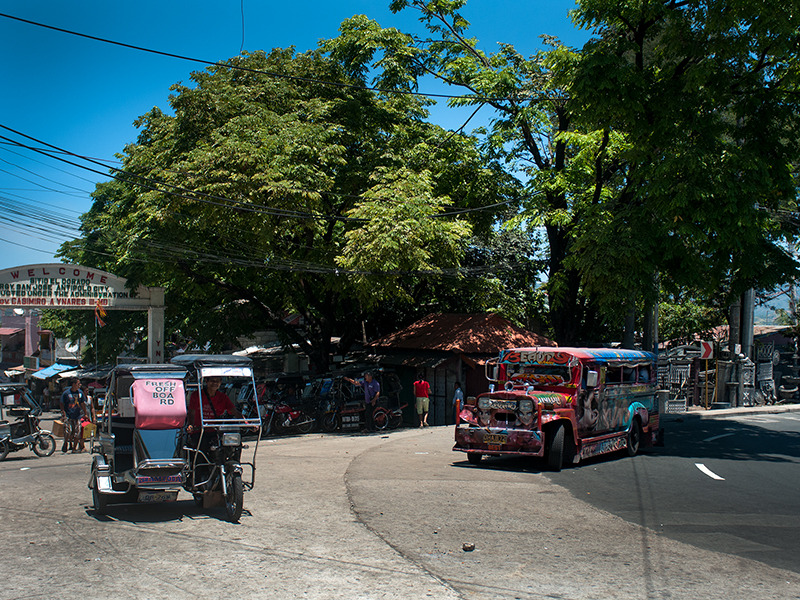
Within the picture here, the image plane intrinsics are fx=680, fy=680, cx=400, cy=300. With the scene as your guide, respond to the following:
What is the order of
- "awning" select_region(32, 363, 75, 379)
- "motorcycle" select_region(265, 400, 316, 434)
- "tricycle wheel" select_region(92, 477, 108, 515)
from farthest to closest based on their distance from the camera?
"awning" select_region(32, 363, 75, 379), "motorcycle" select_region(265, 400, 316, 434), "tricycle wheel" select_region(92, 477, 108, 515)

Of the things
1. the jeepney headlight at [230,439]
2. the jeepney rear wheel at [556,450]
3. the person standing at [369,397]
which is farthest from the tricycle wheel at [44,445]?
the jeepney rear wheel at [556,450]

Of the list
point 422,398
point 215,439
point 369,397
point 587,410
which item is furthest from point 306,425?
point 215,439

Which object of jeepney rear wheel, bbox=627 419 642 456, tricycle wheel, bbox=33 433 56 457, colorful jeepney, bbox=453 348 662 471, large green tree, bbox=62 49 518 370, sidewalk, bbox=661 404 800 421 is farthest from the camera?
sidewalk, bbox=661 404 800 421

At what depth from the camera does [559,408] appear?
13281mm

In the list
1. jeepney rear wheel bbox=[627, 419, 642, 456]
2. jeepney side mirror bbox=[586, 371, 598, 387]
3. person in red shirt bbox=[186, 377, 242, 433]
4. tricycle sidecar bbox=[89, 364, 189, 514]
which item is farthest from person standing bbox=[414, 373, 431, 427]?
tricycle sidecar bbox=[89, 364, 189, 514]

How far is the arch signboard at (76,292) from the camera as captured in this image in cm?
2095

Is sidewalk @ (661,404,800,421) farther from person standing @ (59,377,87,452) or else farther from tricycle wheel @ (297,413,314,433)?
person standing @ (59,377,87,452)

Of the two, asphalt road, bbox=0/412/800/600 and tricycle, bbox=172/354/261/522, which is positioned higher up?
tricycle, bbox=172/354/261/522

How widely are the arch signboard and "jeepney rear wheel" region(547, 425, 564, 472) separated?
15.2m

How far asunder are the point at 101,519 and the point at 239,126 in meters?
15.0

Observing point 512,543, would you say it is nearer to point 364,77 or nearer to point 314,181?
point 314,181

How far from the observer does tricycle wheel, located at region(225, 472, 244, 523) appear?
8.60 metres

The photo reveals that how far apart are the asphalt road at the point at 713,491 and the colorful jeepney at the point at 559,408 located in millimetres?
558

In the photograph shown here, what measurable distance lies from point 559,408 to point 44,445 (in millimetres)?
12153
